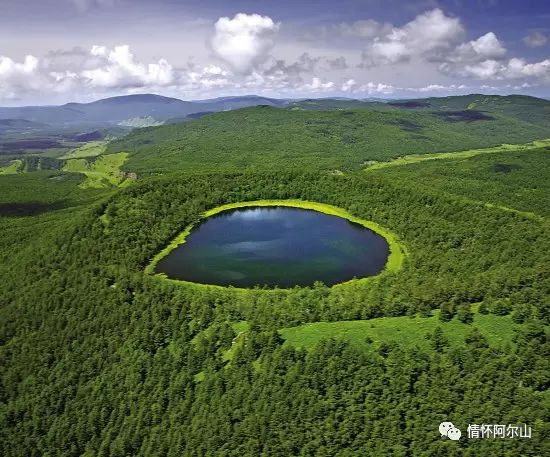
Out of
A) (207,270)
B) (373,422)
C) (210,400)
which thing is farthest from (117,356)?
(373,422)

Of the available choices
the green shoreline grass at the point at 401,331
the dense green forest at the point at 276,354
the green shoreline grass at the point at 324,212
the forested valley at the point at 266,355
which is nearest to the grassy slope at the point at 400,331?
the green shoreline grass at the point at 401,331

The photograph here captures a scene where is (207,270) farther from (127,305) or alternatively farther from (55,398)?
(55,398)

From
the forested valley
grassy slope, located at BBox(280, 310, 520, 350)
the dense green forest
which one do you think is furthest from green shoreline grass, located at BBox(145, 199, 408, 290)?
grassy slope, located at BBox(280, 310, 520, 350)

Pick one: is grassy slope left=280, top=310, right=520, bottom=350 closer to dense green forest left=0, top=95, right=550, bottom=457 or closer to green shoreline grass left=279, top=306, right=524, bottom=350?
green shoreline grass left=279, top=306, right=524, bottom=350

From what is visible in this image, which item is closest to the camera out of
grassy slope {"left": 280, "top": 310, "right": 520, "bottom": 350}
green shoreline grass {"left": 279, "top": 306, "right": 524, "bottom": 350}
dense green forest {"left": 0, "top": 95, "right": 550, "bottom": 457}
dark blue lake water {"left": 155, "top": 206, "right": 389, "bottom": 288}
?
dense green forest {"left": 0, "top": 95, "right": 550, "bottom": 457}

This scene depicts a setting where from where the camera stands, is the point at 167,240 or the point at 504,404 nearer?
the point at 504,404

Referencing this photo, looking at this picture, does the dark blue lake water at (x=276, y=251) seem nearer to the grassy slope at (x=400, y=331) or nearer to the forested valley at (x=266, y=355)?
the forested valley at (x=266, y=355)
